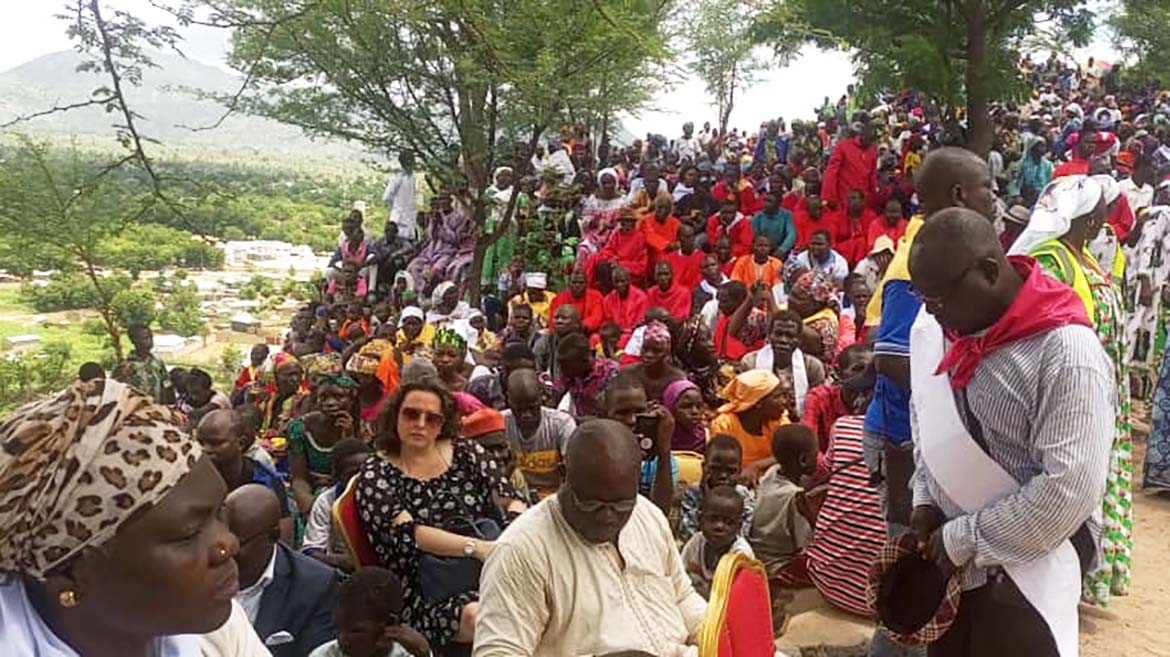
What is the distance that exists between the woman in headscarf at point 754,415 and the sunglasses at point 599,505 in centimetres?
278

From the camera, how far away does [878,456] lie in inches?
134

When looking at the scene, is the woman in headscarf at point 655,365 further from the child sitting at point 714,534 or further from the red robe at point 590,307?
the red robe at point 590,307

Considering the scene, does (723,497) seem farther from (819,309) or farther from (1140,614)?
(819,309)

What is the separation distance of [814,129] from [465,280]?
7.41 metres

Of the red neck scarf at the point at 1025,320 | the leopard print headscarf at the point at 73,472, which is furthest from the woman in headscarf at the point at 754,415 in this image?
the leopard print headscarf at the point at 73,472

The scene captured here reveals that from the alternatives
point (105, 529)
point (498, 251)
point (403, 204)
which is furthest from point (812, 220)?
point (105, 529)

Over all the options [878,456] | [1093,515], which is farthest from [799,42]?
[1093,515]

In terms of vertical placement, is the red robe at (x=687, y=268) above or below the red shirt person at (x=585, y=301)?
above

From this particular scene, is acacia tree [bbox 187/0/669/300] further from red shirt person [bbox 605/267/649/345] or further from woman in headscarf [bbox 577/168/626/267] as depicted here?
red shirt person [bbox 605/267/649/345]

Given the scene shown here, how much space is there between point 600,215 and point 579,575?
9.30 m

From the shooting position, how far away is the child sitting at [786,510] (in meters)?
4.41

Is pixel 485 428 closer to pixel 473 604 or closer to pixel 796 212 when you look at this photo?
pixel 473 604

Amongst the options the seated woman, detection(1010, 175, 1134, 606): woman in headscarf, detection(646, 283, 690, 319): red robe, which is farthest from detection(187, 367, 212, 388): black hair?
detection(1010, 175, 1134, 606): woman in headscarf

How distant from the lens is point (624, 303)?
28.6 ft
